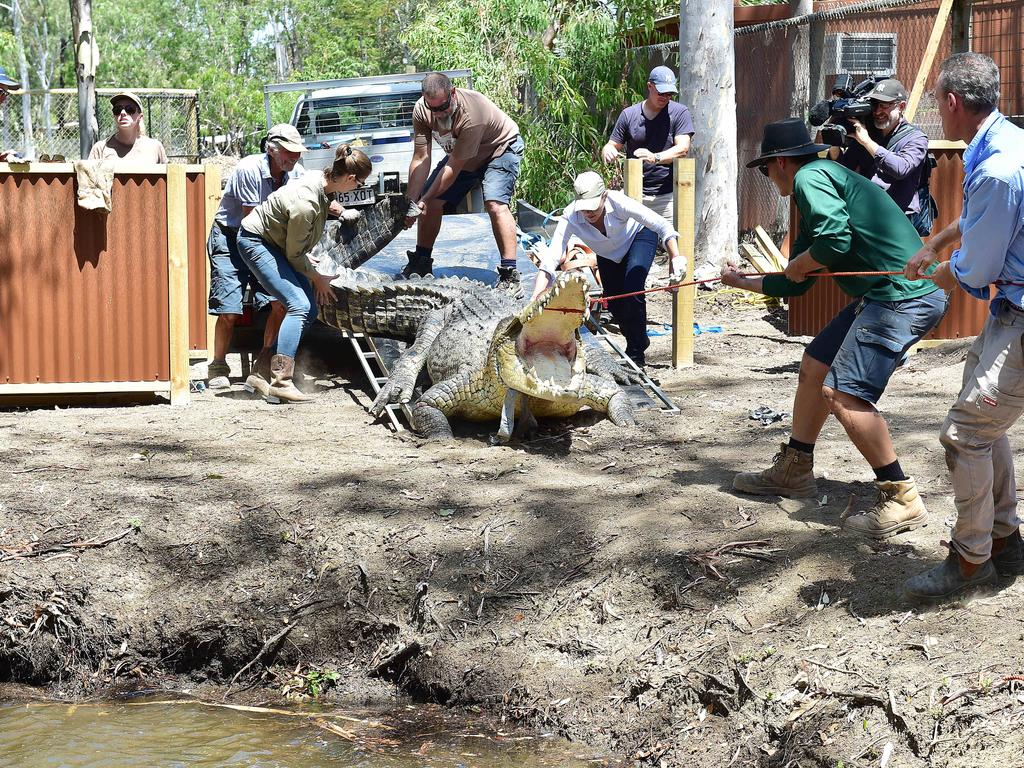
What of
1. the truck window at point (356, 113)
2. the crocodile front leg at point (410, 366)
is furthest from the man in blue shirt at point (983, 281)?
the truck window at point (356, 113)

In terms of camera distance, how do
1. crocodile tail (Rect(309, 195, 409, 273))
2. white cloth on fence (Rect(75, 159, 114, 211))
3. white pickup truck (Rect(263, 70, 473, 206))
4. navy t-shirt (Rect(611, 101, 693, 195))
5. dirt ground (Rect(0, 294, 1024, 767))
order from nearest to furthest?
dirt ground (Rect(0, 294, 1024, 767))
white cloth on fence (Rect(75, 159, 114, 211))
crocodile tail (Rect(309, 195, 409, 273))
navy t-shirt (Rect(611, 101, 693, 195))
white pickup truck (Rect(263, 70, 473, 206))

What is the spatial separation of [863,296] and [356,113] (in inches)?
427

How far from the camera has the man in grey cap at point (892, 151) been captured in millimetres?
6598

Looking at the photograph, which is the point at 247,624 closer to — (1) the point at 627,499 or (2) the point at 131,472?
(2) the point at 131,472

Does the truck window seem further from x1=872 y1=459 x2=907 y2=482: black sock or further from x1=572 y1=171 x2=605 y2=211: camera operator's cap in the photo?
x1=872 y1=459 x2=907 y2=482: black sock

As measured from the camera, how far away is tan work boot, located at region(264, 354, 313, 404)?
23.2 feet

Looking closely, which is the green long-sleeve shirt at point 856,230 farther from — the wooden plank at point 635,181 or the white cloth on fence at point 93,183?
the white cloth on fence at point 93,183

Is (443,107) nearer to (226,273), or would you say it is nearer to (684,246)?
(226,273)

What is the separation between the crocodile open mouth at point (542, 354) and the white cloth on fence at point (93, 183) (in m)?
2.62

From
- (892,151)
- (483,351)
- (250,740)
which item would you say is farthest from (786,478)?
(892,151)

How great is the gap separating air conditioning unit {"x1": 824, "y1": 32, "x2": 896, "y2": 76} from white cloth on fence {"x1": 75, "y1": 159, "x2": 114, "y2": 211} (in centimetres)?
735

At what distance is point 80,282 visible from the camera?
268 inches

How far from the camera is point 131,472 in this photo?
18.0 ft

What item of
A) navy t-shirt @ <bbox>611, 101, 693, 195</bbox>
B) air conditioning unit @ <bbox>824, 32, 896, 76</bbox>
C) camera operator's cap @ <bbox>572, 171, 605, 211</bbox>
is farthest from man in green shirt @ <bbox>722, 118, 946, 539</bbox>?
air conditioning unit @ <bbox>824, 32, 896, 76</bbox>
